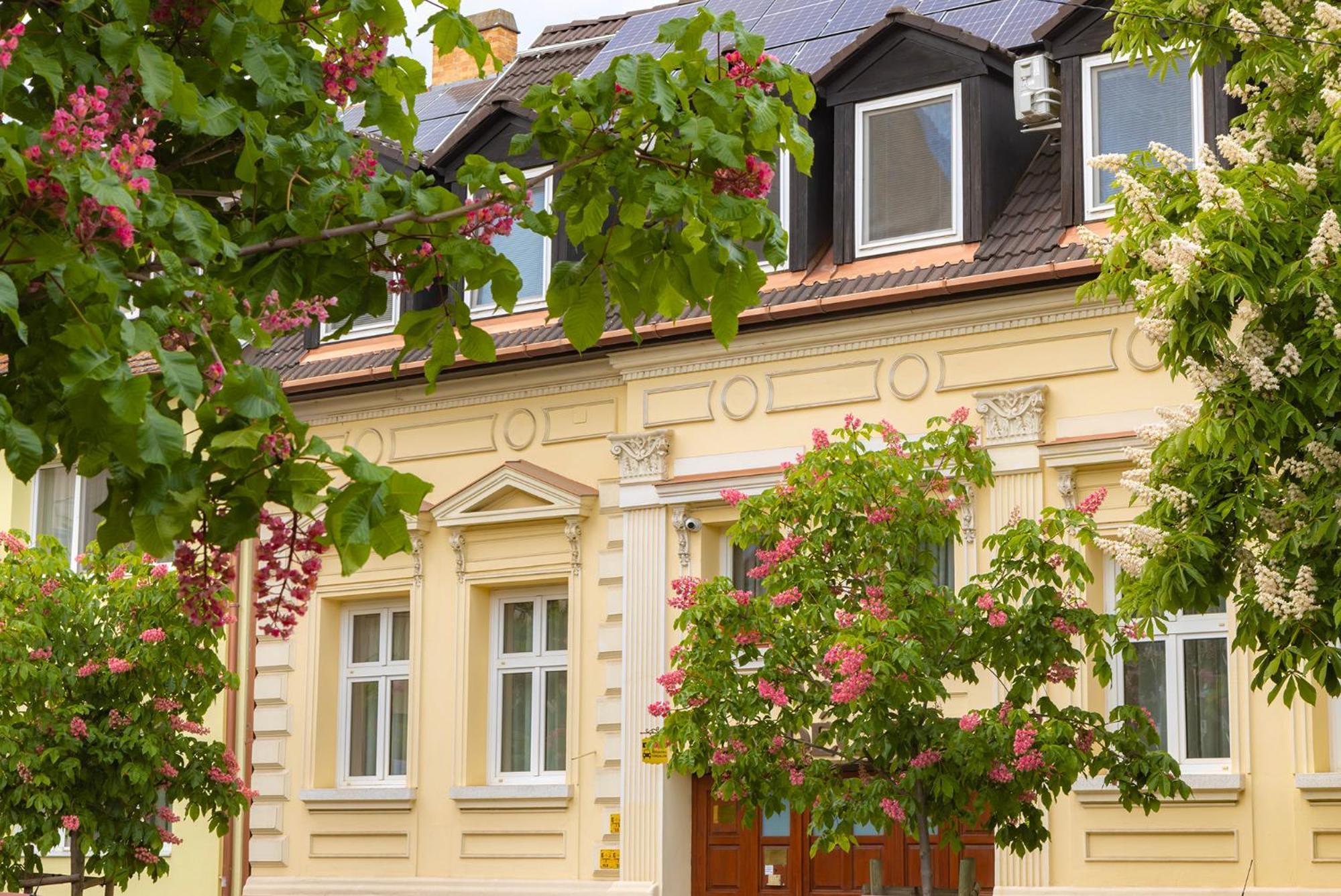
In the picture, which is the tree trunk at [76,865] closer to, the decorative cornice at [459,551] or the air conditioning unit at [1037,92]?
the decorative cornice at [459,551]

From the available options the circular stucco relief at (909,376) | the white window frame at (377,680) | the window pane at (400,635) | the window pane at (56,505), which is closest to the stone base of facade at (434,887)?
the white window frame at (377,680)

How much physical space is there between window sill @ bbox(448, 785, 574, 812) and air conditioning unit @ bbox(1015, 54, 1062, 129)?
731 centimetres

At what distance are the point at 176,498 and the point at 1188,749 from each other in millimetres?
12156

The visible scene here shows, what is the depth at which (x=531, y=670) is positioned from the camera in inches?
816

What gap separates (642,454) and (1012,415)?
373cm

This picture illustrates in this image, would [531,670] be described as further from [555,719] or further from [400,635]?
[400,635]

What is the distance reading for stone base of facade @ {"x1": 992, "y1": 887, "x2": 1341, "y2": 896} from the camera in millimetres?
15609

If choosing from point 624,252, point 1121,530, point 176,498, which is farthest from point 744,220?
point 1121,530

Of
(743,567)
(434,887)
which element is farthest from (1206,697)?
(434,887)

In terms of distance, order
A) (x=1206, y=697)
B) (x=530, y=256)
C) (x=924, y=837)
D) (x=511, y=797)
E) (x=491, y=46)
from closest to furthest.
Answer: (x=924, y=837), (x=1206, y=697), (x=511, y=797), (x=530, y=256), (x=491, y=46)

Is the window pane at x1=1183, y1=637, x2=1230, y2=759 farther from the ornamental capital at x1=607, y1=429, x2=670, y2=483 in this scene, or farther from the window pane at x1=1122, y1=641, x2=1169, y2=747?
the ornamental capital at x1=607, y1=429, x2=670, y2=483

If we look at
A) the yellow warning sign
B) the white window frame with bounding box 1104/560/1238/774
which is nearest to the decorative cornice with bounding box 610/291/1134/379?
the white window frame with bounding box 1104/560/1238/774

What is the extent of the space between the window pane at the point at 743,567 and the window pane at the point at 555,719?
206 centimetres

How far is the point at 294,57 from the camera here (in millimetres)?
7758
